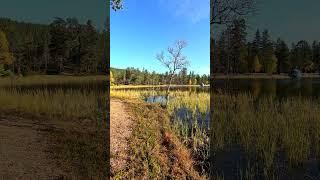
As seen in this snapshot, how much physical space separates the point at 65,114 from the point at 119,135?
389 inches

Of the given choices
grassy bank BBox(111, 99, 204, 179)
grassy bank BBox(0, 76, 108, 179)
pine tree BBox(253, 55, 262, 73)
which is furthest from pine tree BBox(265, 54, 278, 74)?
grassy bank BBox(0, 76, 108, 179)

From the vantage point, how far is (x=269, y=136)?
11.0 meters

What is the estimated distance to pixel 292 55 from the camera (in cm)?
1162

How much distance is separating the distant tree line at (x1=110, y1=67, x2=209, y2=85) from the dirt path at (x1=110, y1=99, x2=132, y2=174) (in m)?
13.9

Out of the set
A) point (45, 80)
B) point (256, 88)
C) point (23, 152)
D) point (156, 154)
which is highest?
point (45, 80)

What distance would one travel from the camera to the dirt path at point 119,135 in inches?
594

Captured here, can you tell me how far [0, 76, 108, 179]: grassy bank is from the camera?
24.8 ft

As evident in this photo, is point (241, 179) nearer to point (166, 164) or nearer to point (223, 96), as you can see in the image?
point (166, 164)

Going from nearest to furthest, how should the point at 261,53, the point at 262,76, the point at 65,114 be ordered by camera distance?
1. the point at 65,114
2. the point at 262,76
3. the point at 261,53

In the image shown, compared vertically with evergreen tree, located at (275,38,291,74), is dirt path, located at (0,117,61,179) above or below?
below

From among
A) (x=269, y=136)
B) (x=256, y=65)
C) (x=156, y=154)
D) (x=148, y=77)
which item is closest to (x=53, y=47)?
(x=269, y=136)

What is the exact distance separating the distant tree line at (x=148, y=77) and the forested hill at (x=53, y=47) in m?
25.1

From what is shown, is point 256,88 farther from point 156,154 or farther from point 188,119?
point 188,119

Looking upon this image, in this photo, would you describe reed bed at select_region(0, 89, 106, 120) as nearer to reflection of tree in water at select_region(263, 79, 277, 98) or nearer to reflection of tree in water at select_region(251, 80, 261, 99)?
reflection of tree in water at select_region(263, 79, 277, 98)
